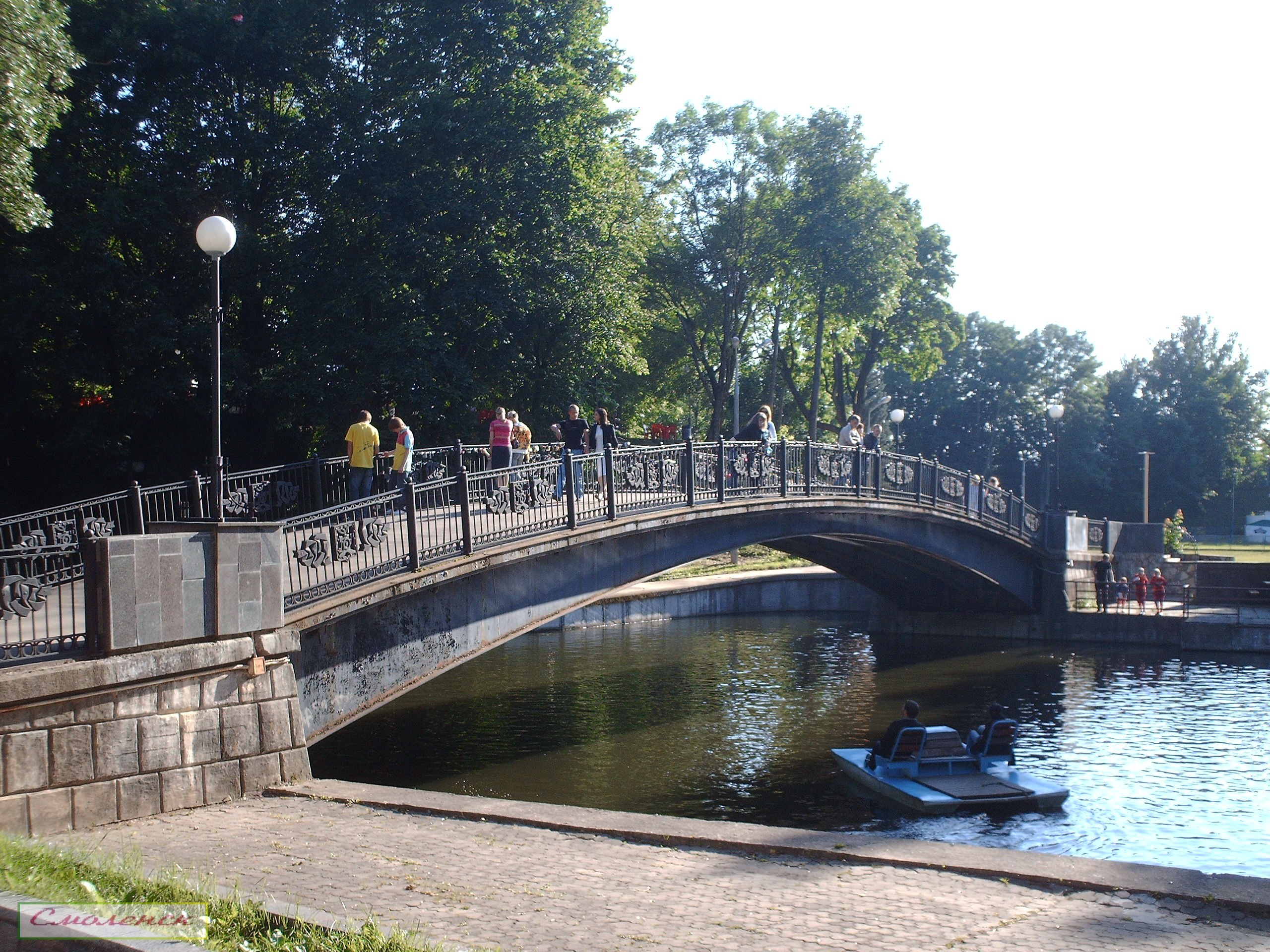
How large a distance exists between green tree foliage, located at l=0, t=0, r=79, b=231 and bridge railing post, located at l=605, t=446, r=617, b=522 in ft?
27.9

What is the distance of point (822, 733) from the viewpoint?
18.9 m

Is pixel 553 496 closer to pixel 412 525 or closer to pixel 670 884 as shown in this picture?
pixel 412 525

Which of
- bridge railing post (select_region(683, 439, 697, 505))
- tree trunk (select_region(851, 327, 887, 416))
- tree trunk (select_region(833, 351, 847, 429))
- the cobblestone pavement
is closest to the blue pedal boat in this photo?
bridge railing post (select_region(683, 439, 697, 505))

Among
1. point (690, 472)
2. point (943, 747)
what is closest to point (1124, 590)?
point (943, 747)

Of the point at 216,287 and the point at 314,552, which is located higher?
the point at 216,287

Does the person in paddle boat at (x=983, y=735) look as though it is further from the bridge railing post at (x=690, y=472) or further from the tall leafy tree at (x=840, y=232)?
the tall leafy tree at (x=840, y=232)

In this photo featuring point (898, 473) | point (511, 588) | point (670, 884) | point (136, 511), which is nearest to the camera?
point (670, 884)

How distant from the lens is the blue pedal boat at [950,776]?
14.1 meters

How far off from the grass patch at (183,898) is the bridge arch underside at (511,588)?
4558 millimetres

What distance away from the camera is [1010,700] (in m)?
22.0

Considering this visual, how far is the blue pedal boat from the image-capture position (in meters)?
14.1

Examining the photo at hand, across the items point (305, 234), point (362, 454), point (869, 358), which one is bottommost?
point (362, 454)

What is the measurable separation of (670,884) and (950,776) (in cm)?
905

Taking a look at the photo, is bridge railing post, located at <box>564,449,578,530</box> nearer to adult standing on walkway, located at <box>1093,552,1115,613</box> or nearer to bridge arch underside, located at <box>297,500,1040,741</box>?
bridge arch underside, located at <box>297,500,1040,741</box>
